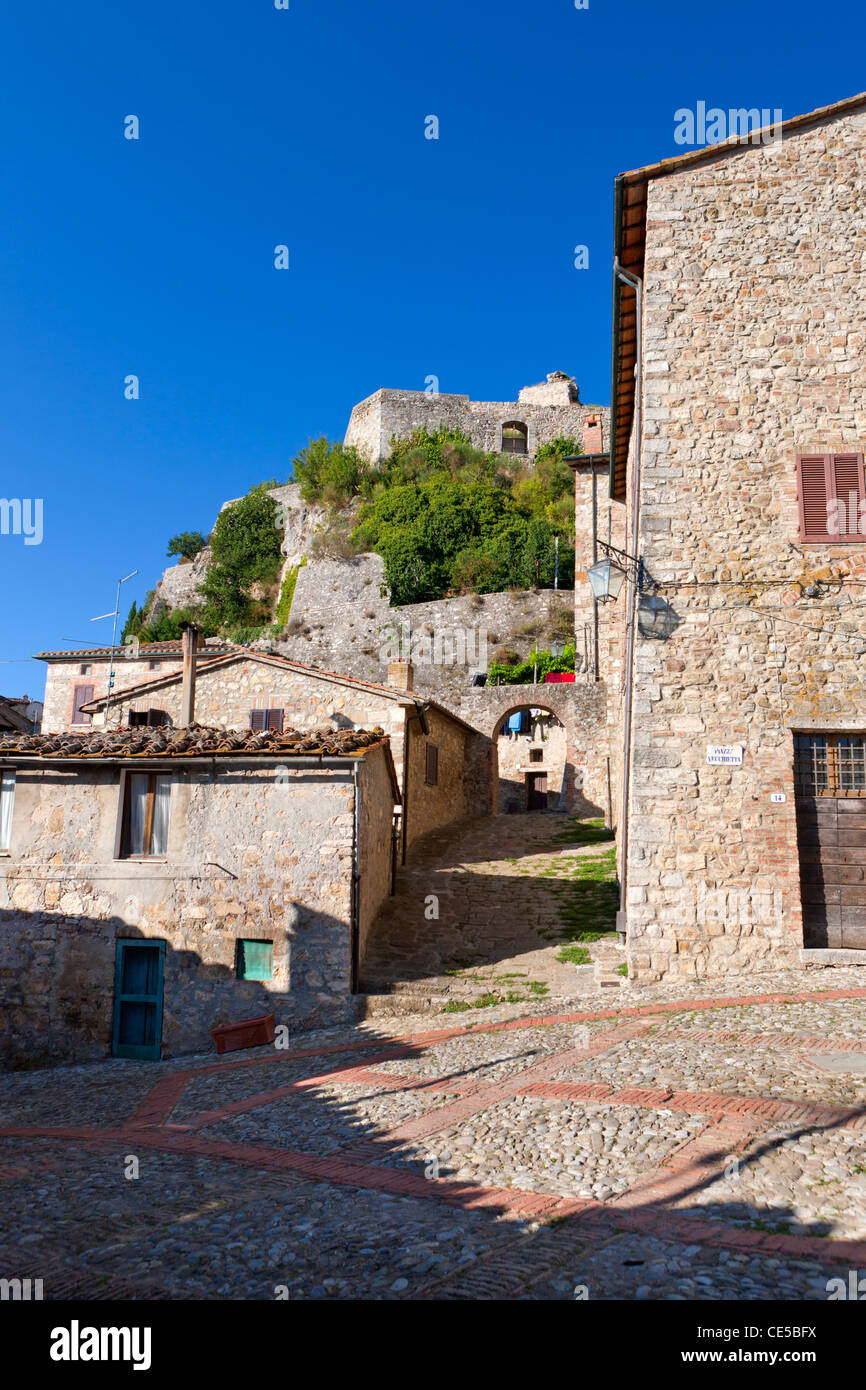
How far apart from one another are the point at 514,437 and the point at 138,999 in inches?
1564

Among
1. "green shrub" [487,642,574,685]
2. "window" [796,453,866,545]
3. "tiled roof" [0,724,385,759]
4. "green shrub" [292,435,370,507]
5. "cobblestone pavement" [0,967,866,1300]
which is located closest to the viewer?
"cobblestone pavement" [0,967,866,1300]

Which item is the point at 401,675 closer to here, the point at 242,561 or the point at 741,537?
the point at 741,537

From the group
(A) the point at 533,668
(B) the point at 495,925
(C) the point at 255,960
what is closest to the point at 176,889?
(C) the point at 255,960

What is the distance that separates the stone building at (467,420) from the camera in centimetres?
4541

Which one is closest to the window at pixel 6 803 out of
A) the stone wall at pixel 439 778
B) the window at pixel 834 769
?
the stone wall at pixel 439 778

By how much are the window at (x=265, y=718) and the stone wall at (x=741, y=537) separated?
1012 centimetres

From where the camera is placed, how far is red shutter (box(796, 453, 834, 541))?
1097 centimetres

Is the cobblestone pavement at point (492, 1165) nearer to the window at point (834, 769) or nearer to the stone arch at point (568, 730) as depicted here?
the window at point (834, 769)

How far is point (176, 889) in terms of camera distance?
12297 millimetres

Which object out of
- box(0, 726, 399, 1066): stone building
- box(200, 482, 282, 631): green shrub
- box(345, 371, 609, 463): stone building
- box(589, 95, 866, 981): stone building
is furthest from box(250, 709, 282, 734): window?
box(345, 371, 609, 463): stone building

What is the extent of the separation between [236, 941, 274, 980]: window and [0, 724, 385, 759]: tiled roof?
2.53 metres

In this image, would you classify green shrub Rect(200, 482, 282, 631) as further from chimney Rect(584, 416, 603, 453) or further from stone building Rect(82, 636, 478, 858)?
stone building Rect(82, 636, 478, 858)

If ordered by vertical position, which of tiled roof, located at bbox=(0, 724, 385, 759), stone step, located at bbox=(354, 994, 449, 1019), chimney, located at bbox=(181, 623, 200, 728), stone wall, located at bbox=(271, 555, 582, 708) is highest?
stone wall, located at bbox=(271, 555, 582, 708)

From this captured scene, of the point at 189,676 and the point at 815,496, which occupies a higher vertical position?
the point at 815,496
